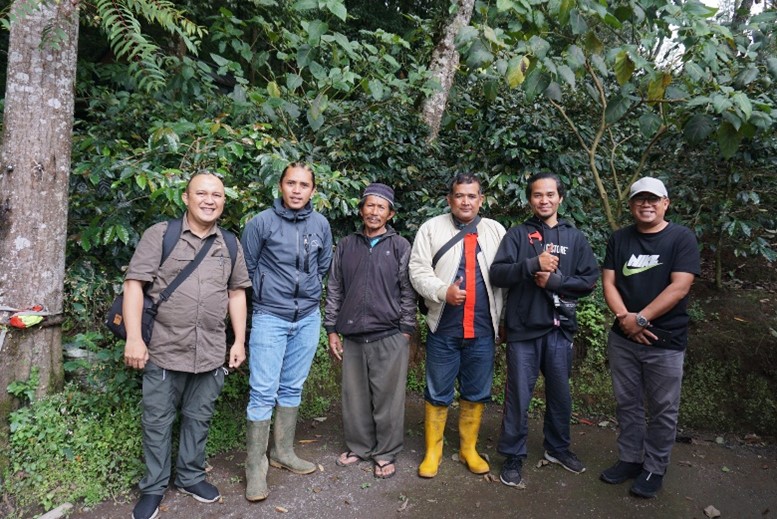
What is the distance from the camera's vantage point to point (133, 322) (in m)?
2.92

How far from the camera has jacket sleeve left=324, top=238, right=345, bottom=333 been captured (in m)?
3.74

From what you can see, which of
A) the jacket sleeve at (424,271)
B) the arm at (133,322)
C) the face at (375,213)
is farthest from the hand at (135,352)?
the jacket sleeve at (424,271)

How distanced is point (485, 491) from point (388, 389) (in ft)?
3.19

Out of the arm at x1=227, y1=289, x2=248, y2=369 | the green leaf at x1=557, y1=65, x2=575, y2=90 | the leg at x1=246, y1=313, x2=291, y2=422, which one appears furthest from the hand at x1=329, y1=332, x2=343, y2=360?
the green leaf at x1=557, y1=65, x2=575, y2=90

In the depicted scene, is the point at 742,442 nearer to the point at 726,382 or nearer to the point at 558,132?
the point at 726,382

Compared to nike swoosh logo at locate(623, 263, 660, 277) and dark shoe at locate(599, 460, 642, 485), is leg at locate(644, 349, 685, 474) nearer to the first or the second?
dark shoe at locate(599, 460, 642, 485)

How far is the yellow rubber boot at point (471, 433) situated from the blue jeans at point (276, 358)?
4.06ft

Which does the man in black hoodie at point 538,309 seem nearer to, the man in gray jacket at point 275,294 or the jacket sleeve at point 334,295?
the jacket sleeve at point 334,295

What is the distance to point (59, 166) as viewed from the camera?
3.40m

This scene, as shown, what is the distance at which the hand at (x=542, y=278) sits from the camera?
10.9 feet

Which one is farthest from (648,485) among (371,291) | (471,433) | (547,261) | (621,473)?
(371,291)

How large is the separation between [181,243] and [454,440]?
2769mm

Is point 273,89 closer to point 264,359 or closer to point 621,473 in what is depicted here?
point 264,359

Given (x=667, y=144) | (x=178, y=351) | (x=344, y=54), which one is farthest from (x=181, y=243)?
(x=667, y=144)
